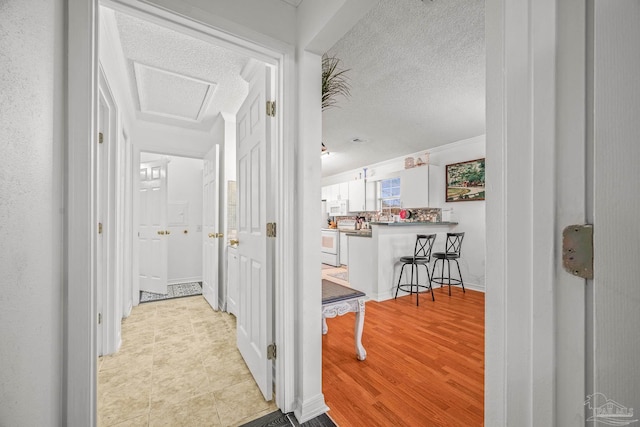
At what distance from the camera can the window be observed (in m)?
6.00

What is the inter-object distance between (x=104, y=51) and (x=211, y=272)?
253 cm

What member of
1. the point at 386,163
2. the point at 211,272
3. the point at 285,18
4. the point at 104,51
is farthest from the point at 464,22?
the point at 386,163

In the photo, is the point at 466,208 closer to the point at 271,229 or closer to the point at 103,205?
the point at 271,229

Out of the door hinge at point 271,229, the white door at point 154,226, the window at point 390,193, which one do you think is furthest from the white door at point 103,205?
the window at point 390,193

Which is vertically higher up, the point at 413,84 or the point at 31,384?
the point at 413,84

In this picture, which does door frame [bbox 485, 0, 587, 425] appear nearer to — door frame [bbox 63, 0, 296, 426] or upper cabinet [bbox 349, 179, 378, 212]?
door frame [bbox 63, 0, 296, 426]

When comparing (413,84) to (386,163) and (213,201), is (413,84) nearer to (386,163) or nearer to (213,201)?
(213,201)

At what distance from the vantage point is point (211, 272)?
3416 millimetres

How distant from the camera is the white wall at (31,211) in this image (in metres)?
0.53

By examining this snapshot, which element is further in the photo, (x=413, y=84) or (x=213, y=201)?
(x=213, y=201)

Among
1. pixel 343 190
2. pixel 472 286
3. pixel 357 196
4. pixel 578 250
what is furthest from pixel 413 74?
pixel 343 190

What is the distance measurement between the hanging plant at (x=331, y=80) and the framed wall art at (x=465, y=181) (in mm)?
2800

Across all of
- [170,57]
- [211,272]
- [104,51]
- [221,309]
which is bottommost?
[221,309]

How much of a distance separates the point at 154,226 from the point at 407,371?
3.81 metres
